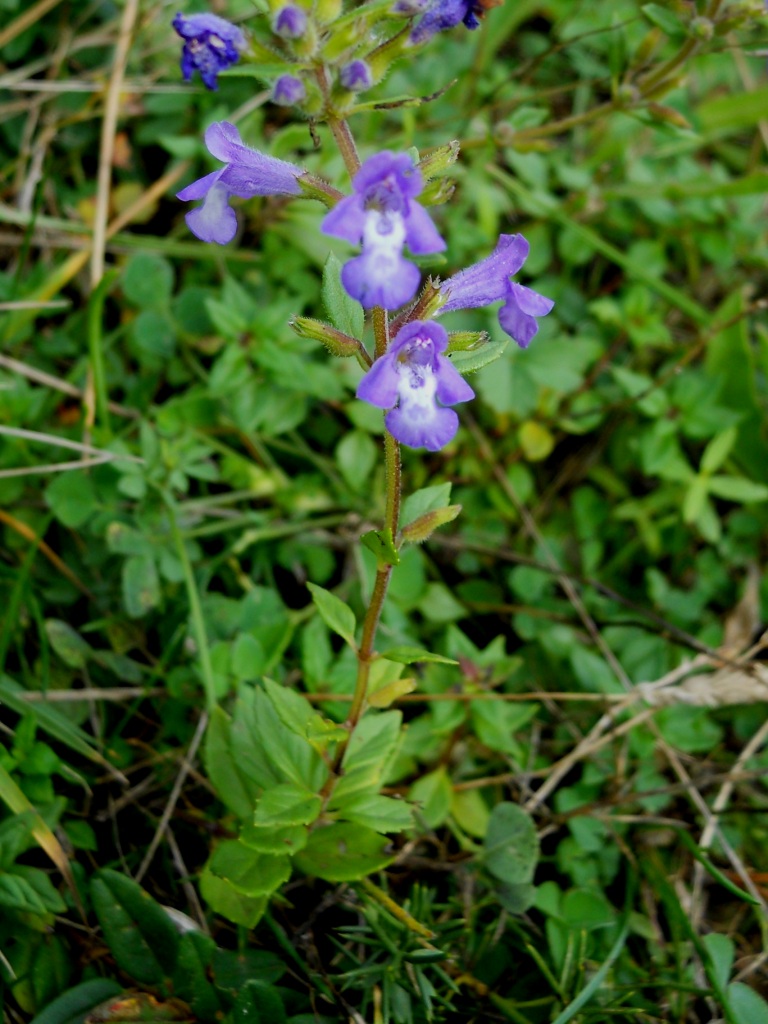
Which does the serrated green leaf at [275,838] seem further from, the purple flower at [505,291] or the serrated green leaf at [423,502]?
the purple flower at [505,291]

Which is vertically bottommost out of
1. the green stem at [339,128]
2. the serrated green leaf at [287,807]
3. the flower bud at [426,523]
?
the serrated green leaf at [287,807]

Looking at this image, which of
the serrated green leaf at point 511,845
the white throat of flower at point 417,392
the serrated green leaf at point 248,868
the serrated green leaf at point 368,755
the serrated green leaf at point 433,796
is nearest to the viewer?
the white throat of flower at point 417,392

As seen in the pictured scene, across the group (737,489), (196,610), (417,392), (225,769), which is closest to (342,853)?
(225,769)

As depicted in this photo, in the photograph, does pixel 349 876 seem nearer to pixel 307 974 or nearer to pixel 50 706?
pixel 307 974

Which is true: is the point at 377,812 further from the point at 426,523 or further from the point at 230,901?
the point at 426,523

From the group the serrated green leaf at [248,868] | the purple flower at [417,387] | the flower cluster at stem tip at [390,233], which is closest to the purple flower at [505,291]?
the flower cluster at stem tip at [390,233]

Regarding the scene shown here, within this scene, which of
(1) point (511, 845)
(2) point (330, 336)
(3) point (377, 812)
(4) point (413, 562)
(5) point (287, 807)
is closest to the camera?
(2) point (330, 336)

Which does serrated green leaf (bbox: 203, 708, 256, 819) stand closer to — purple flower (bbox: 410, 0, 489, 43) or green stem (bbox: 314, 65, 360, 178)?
green stem (bbox: 314, 65, 360, 178)
